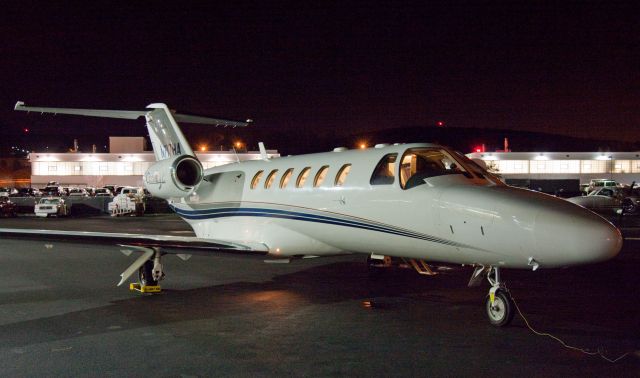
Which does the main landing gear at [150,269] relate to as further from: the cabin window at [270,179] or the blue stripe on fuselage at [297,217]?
the cabin window at [270,179]

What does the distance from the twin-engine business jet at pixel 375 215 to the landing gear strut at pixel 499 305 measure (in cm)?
1

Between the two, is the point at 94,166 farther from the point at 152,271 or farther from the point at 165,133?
the point at 152,271

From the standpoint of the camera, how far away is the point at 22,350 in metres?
7.65

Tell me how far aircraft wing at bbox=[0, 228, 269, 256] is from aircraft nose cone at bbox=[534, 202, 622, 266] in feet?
17.4

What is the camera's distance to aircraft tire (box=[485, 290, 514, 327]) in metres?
8.55

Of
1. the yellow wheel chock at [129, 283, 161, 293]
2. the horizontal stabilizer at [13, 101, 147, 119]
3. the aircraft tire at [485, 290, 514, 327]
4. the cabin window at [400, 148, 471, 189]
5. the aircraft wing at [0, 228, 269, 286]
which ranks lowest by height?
the yellow wheel chock at [129, 283, 161, 293]

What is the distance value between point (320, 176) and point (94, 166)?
77963mm

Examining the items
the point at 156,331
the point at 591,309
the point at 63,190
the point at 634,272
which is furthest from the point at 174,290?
the point at 63,190

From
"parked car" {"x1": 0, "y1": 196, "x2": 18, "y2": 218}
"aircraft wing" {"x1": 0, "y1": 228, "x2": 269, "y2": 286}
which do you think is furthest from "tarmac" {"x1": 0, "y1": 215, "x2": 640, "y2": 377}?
"parked car" {"x1": 0, "y1": 196, "x2": 18, "y2": 218}

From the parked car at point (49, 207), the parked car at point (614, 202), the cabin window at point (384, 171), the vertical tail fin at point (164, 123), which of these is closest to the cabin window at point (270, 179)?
the cabin window at point (384, 171)

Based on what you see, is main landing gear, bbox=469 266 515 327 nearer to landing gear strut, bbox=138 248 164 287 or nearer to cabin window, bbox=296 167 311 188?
cabin window, bbox=296 167 311 188

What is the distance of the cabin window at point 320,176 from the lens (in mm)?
10977

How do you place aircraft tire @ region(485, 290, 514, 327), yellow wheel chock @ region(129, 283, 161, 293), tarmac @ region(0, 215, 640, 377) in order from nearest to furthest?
tarmac @ region(0, 215, 640, 377) < aircraft tire @ region(485, 290, 514, 327) < yellow wheel chock @ region(129, 283, 161, 293)

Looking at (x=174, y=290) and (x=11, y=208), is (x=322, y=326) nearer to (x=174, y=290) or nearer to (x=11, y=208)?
(x=174, y=290)
